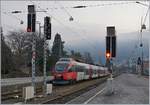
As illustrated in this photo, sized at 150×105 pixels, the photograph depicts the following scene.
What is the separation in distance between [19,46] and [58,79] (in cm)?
5806

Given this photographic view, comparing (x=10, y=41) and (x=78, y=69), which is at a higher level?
(x=10, y=41)

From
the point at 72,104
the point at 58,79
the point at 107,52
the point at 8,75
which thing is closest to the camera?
the point at 72,104

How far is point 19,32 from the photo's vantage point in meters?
104

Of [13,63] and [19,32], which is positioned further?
[19,32]

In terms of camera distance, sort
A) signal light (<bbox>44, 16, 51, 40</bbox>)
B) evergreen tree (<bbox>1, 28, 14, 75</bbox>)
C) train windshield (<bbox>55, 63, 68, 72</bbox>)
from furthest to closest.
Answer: evergreen tree (<bbox>1, 28, 14, 75</bbox>), train windshield (<bbox>55, 63, 68, 72</bbox>), signal light (<bbox>44, 16, 51, 40</bbox>)

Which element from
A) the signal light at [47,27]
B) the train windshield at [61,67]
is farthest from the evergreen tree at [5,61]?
the signal light at [47,27]

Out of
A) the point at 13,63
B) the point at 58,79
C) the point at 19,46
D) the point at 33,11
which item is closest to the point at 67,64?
the point at 58,79

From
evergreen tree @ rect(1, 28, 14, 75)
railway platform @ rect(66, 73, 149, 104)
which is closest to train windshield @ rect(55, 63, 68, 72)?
railway platform @ rect(66, 73, 149, 104)

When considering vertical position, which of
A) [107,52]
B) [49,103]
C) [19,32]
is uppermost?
[19,32]

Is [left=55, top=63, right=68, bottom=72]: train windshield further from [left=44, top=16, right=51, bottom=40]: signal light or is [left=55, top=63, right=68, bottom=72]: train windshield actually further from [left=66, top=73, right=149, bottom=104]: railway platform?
[left=44, top=16, right=51, bottom=40]: signal light

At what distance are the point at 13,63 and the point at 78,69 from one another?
109 ft

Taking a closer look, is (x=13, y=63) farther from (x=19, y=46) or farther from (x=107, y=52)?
(x=107, y=52)

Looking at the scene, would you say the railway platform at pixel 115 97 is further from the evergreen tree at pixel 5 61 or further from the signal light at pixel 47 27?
the evergreen tree at pixel 5 61

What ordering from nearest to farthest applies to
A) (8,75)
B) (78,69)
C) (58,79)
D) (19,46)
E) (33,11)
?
(33,11) < (58,79) < (78,69) < (8,75) < (19,46)
